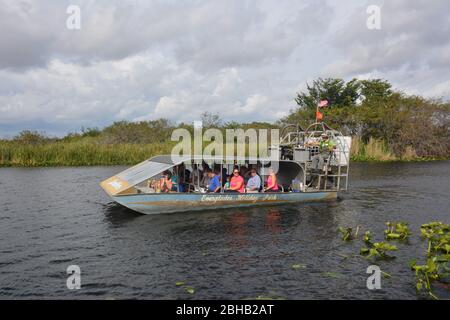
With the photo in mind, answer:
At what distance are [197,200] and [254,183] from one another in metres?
2.87

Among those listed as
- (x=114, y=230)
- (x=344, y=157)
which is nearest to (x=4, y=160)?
(x=114, y=230)

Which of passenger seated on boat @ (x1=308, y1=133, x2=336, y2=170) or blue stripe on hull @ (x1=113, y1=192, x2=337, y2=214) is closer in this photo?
blue stripe on hull @ (x1=113, y1=192, x2=337, y2=214)

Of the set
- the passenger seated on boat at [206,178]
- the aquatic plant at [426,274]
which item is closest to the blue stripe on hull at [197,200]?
the passenger seated on boat at [206,178]

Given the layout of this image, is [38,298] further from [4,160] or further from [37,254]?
[4,160]

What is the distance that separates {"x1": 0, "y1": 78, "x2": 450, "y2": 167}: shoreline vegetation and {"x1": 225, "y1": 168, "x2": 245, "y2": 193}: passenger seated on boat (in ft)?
74.3

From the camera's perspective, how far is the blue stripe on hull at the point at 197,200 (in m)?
14.9

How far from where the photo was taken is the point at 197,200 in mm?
15781

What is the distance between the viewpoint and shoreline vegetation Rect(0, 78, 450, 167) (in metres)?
36.8

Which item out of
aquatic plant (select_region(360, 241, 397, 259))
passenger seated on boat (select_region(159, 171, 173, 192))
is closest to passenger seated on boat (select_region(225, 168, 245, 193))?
passenger seated on boat (select_region(159, 171, 173, 192))

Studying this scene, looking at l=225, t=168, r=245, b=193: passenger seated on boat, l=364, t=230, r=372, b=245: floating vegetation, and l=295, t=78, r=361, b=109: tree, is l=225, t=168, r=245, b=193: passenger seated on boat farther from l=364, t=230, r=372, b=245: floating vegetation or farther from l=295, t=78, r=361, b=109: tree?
l=295, t=78, r=361, b=109: tree

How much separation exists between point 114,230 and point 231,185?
17.8 ft

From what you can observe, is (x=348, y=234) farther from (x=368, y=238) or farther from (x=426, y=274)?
(x=426, y=274)

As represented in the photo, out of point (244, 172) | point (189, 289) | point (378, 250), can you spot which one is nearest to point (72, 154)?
point (244, 172)
